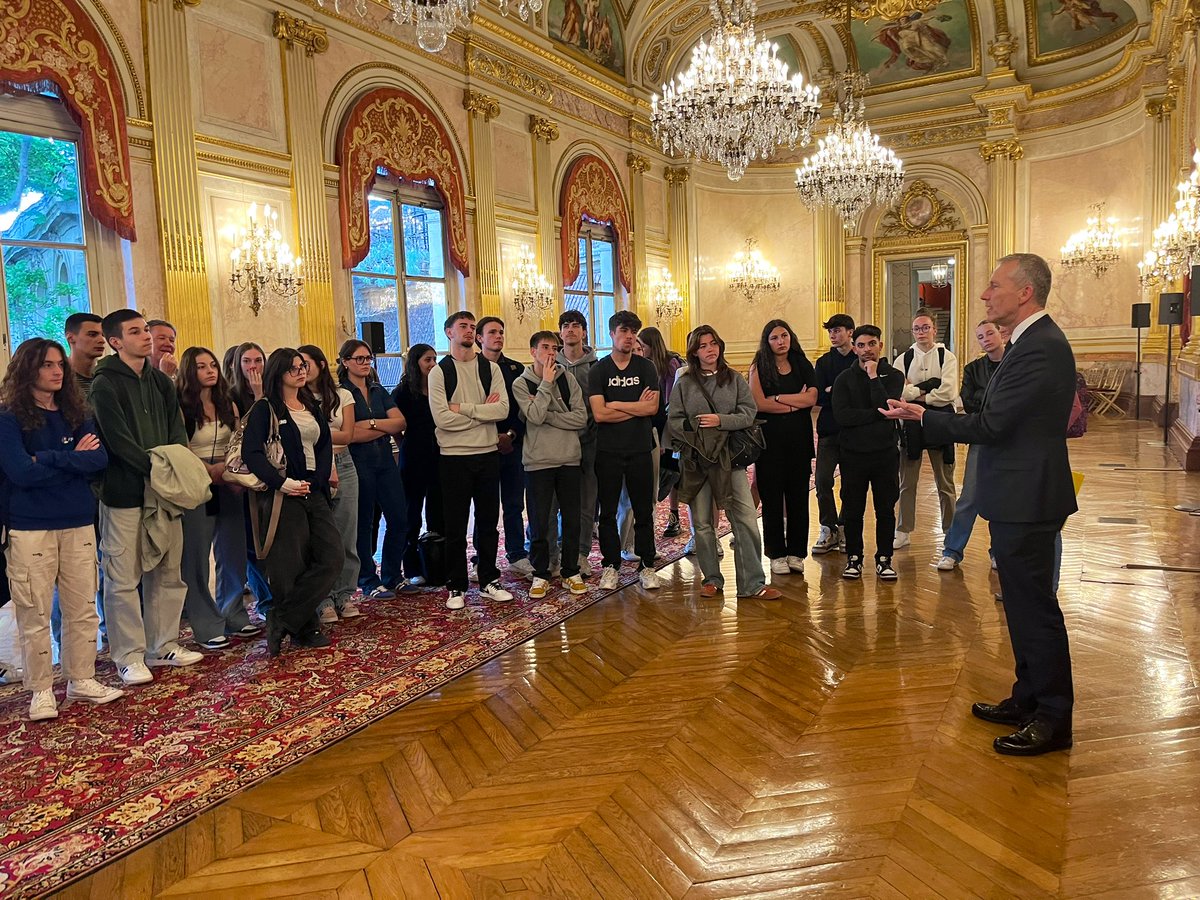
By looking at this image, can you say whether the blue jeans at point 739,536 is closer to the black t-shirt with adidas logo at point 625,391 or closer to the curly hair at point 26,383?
the black t-shirt with adidas logo at point 625,391

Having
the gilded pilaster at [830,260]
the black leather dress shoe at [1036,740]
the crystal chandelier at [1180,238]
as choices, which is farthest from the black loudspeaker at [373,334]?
the gilded pilaster at [830,260]

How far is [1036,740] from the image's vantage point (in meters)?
2.78

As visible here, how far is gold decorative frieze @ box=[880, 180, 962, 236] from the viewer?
52.1 ft

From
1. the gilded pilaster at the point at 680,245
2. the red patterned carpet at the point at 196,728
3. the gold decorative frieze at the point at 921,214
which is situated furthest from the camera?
the gold decorative frieze at the point at 921,214

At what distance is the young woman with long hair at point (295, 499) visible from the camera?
3953mm

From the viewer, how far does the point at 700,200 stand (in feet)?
52.2

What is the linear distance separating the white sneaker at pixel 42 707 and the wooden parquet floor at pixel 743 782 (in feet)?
3.88

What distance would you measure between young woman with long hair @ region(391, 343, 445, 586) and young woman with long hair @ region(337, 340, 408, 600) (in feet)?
0.36

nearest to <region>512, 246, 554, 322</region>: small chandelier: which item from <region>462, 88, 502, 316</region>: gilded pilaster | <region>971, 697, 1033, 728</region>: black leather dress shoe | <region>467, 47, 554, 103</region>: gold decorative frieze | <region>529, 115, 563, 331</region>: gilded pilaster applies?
<region>529, 115, 563, 331</region>: gilded pilaster

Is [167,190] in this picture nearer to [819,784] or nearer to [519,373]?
[519,373]

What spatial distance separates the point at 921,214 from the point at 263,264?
41.7 ft

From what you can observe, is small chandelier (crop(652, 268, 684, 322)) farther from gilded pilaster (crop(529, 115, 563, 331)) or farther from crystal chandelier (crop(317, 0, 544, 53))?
crystal chandelier (crop(317, 0, 544, 53))

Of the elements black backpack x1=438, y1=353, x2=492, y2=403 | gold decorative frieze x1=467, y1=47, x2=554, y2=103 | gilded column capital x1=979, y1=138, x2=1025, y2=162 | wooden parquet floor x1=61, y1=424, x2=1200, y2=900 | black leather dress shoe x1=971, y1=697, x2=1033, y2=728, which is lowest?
wooden parquet floor x1=61, y1=424, x2=1200, y2=900

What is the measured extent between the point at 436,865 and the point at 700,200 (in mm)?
15011
